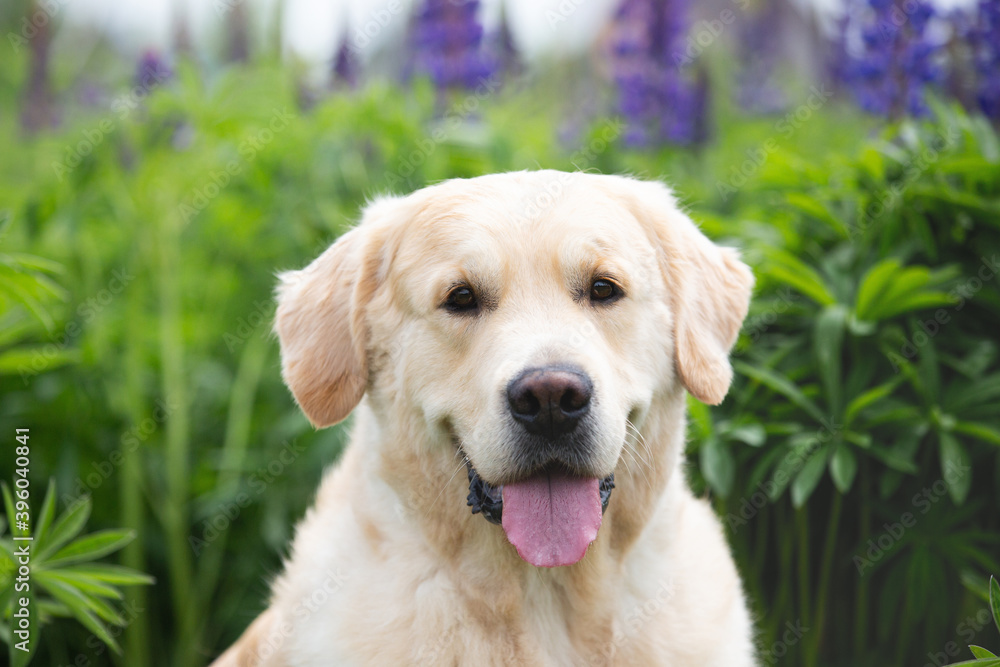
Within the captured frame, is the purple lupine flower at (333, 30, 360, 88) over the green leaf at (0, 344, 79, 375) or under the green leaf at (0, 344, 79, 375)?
over

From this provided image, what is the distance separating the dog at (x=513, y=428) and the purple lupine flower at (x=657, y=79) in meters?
3.29

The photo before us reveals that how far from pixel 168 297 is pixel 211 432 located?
1.03 m

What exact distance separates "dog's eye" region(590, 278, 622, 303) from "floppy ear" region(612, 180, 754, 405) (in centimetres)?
26

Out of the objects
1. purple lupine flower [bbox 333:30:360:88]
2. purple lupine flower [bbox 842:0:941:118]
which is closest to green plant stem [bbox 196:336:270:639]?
purple lupine flower [bbox 333:30:360:88]

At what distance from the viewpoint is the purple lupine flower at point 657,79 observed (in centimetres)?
562

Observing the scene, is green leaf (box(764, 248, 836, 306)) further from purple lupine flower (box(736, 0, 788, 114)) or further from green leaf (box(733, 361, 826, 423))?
purple lupine flower (box(736, 0, 788, 114))

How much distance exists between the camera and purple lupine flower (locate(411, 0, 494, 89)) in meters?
5.43

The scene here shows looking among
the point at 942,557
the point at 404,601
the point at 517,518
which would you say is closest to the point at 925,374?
the point at 942,557

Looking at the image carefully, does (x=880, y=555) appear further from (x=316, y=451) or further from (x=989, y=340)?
(x=316, y=451)

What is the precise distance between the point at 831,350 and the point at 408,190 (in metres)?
2.57

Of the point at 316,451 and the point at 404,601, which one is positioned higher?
the point at 404,601

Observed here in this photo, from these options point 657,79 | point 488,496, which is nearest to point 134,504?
point 488,496

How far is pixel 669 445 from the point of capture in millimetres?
2537

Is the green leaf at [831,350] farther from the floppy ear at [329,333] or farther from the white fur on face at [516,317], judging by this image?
the floppy ear at [329,333]
